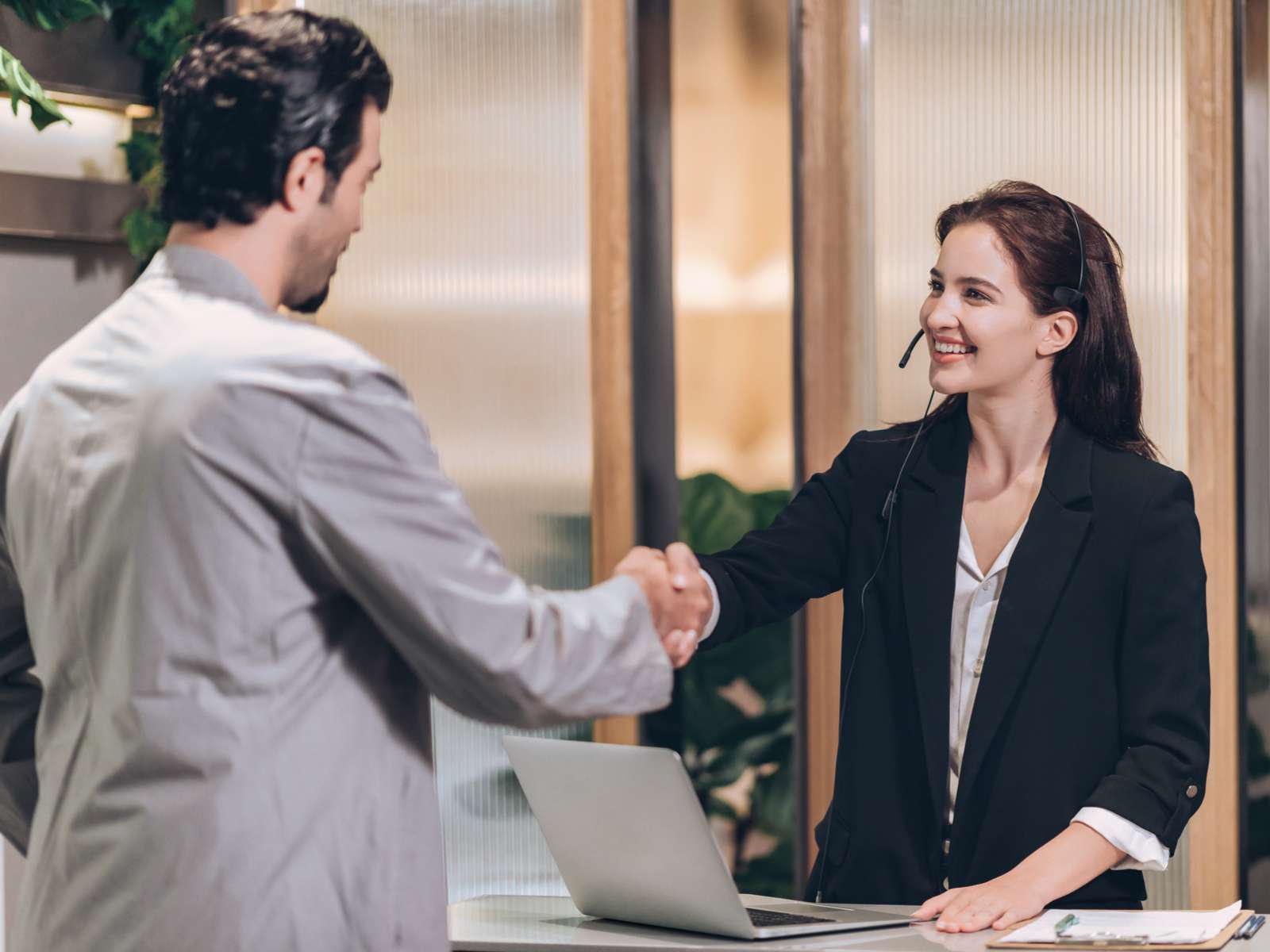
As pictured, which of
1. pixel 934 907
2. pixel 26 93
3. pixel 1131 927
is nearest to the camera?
pixel 1131 927

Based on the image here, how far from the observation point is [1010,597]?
6.49 ft

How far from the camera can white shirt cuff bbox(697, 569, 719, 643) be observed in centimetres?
214

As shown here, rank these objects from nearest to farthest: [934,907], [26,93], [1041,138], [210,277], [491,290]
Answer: [210,277] < [934,907] < [26,93] < [1041,138] < [491,290]

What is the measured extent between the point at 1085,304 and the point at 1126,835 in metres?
0.76

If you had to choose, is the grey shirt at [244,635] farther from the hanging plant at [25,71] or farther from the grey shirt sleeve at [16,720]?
the hanging plant at [25,71]

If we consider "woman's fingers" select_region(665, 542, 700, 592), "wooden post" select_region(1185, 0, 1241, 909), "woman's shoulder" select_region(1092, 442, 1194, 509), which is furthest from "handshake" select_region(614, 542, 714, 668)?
"wooden post" select_region(1185, 0, 1241, 909)

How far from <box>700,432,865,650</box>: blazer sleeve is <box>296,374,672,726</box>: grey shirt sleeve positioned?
2.97ft

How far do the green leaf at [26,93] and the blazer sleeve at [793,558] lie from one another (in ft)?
5.38

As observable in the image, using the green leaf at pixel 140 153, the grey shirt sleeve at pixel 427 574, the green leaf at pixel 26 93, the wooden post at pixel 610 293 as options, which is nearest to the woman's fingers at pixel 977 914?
the grey shirt sleeve at pixel 427 574

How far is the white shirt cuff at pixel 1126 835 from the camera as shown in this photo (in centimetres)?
178

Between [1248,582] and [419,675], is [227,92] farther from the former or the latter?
[1248,582]

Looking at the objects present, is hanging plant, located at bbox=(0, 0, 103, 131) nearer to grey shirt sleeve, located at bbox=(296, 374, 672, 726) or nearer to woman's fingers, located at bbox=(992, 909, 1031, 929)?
grey shirt sleeve, located at bbox=(296, 374, 672, 726)

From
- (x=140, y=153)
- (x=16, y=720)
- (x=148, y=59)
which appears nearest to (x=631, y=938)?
(x=16, y=720)

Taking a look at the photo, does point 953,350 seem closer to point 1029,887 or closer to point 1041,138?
point 1029,887
